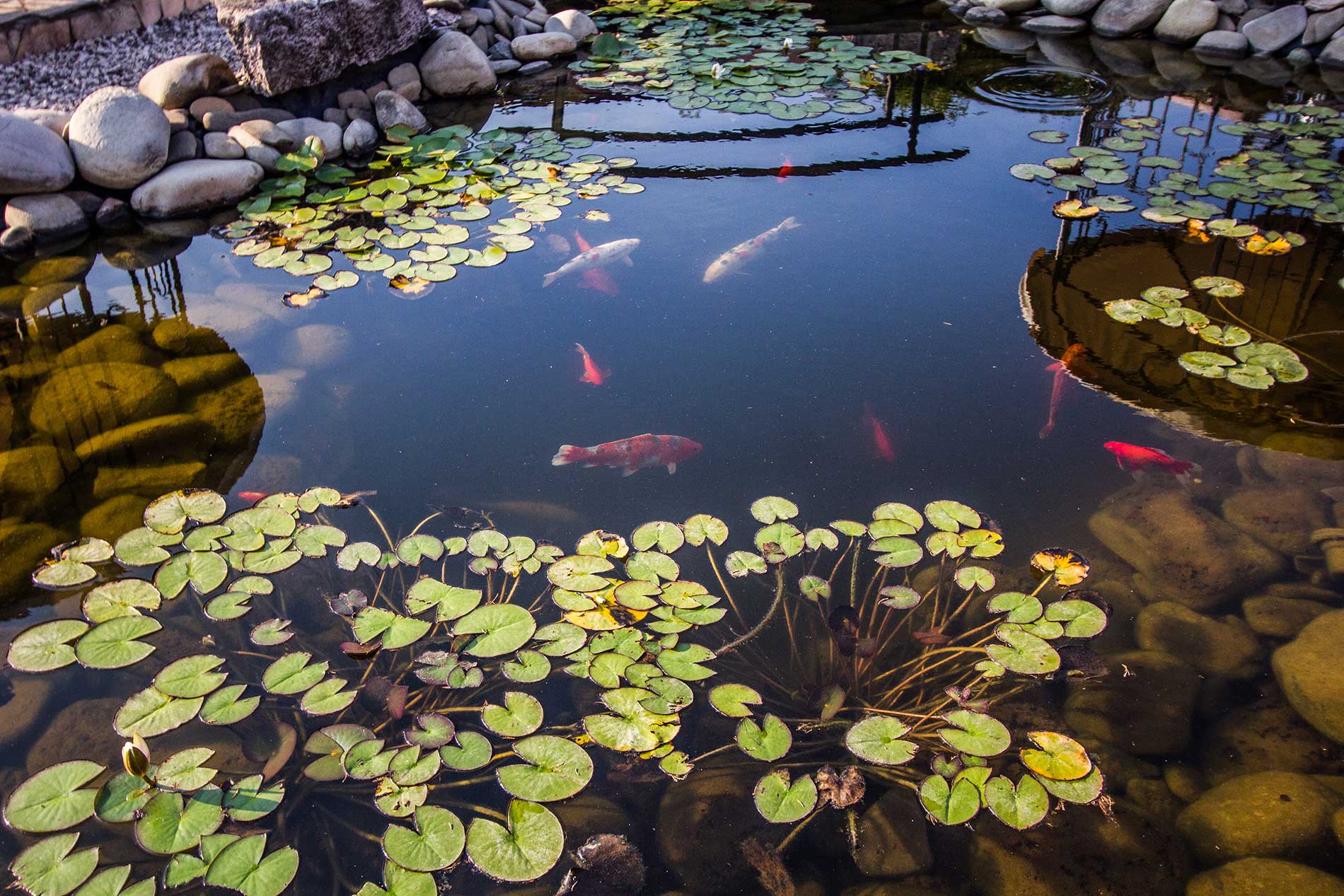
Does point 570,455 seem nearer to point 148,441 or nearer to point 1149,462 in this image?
point 148,441

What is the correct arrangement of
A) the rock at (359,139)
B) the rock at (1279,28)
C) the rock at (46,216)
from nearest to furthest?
the rock at (46,216), the rock at (359,139), the rock at (1279,28)

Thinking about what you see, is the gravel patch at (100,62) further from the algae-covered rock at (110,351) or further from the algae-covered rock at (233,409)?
the algae-covered rock at (233,409)

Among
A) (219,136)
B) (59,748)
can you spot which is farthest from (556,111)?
(59,748)

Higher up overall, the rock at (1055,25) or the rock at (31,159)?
the rock at (1055,25)

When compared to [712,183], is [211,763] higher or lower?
lower

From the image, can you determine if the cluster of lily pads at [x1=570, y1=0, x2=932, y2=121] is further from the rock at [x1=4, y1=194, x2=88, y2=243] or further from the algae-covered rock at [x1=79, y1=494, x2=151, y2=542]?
the algae-covered rock at [x1=79, y1=494, x2=151, y2=542]

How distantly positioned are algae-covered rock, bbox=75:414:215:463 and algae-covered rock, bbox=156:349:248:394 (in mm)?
239

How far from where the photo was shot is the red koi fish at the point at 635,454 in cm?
281

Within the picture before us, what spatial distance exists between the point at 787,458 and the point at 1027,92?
168 inches

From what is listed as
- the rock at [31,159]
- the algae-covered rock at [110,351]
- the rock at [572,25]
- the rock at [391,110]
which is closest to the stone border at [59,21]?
the rock at [31,159]

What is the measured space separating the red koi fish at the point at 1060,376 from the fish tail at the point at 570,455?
1.51 meters

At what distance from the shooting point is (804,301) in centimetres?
367

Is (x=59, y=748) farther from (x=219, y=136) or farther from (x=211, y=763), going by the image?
(x=219, y=136)

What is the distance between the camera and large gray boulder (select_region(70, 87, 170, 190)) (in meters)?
4.32
